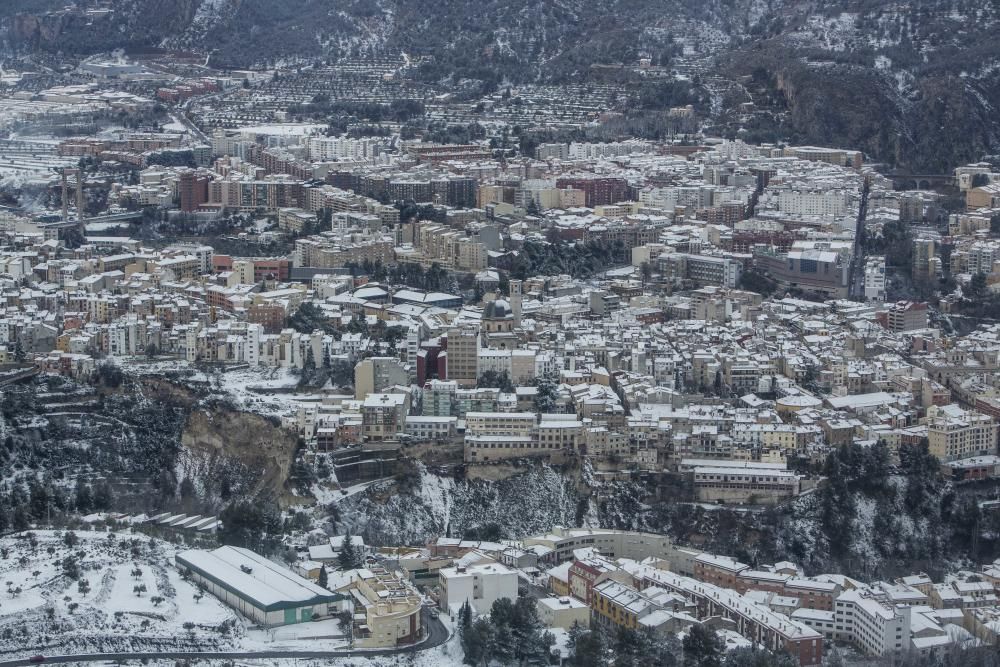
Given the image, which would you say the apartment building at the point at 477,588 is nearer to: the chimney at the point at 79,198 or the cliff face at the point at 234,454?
the cliff face at the point at 234,454

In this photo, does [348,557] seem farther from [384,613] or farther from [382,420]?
[382,420]

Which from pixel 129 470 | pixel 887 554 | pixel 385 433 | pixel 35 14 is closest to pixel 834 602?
pixel 887 554

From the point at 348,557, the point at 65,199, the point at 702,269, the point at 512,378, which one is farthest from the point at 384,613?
the point at 65,199

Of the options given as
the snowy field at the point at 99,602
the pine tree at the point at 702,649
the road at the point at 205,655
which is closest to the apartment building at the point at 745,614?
the pine tree at the point at 702,649

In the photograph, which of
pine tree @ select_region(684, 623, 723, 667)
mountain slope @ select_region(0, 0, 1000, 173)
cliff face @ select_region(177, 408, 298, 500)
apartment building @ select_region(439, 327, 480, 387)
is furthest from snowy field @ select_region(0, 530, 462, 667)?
mountain slope @ select_region(0, 0, 1000, 173)

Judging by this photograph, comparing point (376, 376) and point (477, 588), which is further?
point (376, 376)

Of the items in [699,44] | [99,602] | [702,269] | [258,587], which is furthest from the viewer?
[699,44]
